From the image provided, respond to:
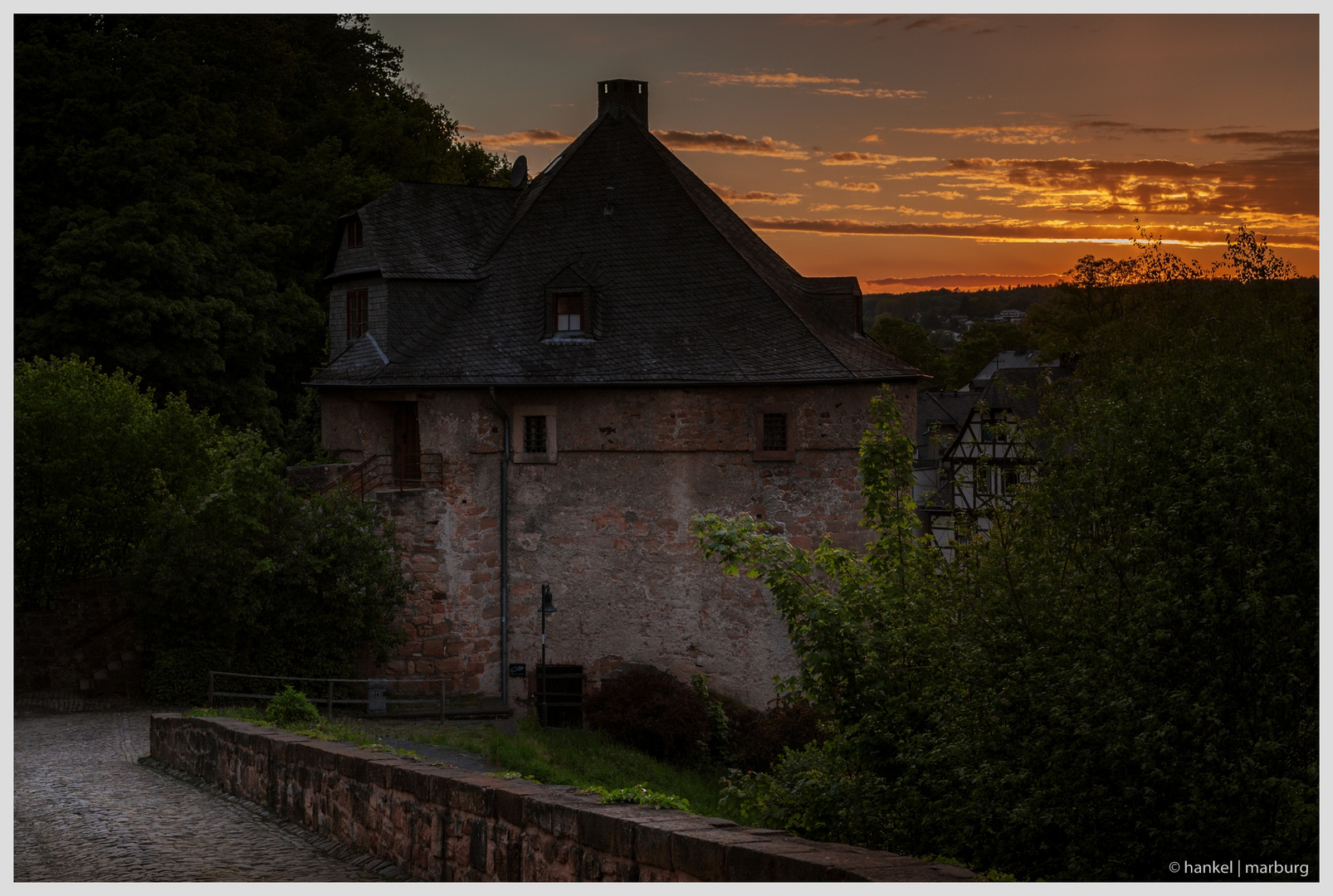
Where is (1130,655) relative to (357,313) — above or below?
below

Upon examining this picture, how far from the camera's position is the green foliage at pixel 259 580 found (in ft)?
64.8

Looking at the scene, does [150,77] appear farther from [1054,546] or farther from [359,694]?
[1054,546]

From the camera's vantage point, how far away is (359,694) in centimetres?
2139

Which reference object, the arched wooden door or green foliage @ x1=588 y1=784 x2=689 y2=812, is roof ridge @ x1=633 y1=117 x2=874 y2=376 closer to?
the arched wooden door

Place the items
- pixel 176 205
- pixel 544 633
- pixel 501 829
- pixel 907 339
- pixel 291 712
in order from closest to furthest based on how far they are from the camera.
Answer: pixel 501 829 → pixel 291 712 → pixel 544 633 → pixel 176 205 → pixel 907 339

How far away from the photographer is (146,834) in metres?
9.76

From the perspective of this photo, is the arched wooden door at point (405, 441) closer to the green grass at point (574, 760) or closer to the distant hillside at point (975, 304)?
the green grass at point (574, 760)

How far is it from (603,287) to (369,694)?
25.5 ft

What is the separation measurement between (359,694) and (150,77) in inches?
532

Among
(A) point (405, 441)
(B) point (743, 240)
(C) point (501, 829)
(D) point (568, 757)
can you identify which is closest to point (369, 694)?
(D) point (568, 757)

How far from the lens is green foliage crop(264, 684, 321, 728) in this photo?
14148 millimetres

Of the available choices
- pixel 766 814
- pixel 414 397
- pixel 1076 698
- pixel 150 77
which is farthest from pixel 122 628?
pixel 1076 698

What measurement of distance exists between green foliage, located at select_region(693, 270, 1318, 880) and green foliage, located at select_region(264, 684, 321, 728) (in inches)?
235

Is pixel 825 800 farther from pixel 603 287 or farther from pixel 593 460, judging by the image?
pixel 603 287
